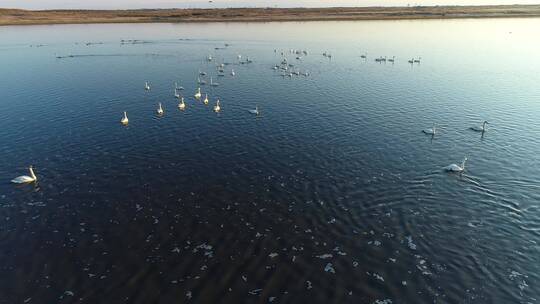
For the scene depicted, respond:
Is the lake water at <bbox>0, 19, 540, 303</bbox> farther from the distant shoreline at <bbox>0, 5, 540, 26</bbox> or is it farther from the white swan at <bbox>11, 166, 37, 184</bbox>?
the distant shoreline at <bbox>0, 5, 540, 26</bbox>

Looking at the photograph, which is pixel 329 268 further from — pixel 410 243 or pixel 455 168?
pixel 455 168

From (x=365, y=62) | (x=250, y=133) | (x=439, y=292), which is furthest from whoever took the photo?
(x=365, y=62)

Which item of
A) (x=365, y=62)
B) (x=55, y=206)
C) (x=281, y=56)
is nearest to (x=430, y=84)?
(x=365, y=62)

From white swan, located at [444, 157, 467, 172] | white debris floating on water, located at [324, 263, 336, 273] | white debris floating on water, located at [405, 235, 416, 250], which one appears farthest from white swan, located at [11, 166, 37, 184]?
white swan, located at [444, 157, 467, 172]

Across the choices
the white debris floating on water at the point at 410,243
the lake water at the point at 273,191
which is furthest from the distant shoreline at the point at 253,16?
the white debris floating on water at the point at 410,243

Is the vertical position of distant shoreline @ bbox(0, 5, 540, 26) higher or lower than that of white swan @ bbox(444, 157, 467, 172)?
higher

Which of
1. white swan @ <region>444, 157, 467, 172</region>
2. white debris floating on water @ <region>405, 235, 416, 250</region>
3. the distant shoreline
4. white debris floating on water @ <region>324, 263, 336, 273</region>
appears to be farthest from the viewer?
the distant shoreline

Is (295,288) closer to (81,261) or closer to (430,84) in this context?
→ (81,261)

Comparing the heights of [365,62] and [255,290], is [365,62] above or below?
above

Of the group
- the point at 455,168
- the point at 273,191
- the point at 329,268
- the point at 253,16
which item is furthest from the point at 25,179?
the point at 253,16
